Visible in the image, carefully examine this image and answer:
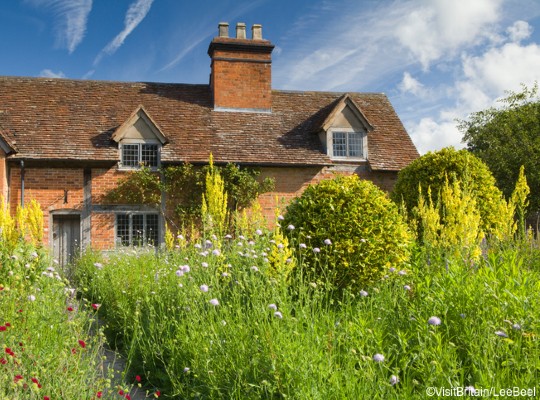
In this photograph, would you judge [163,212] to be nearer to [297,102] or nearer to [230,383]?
[297,102]

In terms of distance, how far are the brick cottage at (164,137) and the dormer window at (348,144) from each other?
0.12ft

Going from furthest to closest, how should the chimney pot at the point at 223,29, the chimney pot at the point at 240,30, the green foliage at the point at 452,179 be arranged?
the chimney pot at the point at 240,30, the chimney pot at the point at 223,29, the green foliage at the point at 452,179

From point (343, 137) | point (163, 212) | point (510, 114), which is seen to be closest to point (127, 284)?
point (163, 212)

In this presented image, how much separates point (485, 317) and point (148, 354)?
12.1ft

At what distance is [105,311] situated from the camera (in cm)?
858

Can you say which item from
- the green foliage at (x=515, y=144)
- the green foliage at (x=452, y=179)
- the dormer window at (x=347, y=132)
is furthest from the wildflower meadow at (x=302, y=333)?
the green foliage at (x=515, y=144)

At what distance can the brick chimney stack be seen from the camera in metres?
19.0

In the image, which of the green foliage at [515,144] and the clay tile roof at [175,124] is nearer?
the clay tile roof at [175,124]

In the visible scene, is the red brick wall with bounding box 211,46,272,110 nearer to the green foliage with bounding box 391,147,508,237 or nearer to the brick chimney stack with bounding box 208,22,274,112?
the brick chimney stack with bounding box 208,22,274,112

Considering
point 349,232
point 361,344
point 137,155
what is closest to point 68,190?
point 137,155

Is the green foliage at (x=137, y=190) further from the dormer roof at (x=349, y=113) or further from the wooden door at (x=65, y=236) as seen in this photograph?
the dormer roof at (x=349, y=113)

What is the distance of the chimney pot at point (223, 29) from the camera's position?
19.4 m

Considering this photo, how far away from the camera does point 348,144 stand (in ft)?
60.4

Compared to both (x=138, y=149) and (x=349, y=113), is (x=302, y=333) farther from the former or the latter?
(x=349, y=113)
